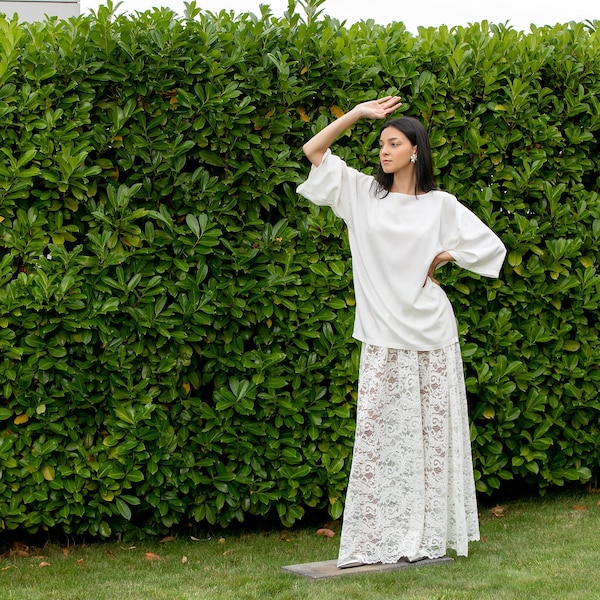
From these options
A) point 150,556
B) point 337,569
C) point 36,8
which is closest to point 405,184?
point 337,569

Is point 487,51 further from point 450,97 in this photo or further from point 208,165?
point 208,165

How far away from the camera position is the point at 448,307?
5.00 m

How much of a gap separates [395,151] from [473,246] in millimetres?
598

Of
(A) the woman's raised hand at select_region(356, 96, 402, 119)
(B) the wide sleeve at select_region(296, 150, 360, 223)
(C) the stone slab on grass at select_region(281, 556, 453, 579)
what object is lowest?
(C) the stone slab on grass at select_region(281, 556, 453, 579)

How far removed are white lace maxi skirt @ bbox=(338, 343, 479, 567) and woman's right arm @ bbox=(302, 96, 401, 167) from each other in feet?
3.19

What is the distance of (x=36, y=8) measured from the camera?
969 cm

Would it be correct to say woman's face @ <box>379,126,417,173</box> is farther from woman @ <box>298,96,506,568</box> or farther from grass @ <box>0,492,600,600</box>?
grass @ <box>0,492,600,600</box>

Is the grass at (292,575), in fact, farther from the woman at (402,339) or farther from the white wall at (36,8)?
the white wall at (36,8)

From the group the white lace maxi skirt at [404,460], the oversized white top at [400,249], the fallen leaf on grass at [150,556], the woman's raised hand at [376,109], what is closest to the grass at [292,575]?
the fallen leaf on grass at [150,556]

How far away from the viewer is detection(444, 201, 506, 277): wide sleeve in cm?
490

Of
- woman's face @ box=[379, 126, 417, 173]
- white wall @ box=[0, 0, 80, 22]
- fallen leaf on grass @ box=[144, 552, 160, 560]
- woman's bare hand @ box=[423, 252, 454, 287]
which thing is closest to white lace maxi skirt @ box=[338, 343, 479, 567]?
woman's bare hand @ box=[423, 252, 454, 287]

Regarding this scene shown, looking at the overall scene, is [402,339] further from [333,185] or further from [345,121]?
[345,121]

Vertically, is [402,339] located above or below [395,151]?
below

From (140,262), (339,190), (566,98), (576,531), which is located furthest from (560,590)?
(566,98)
